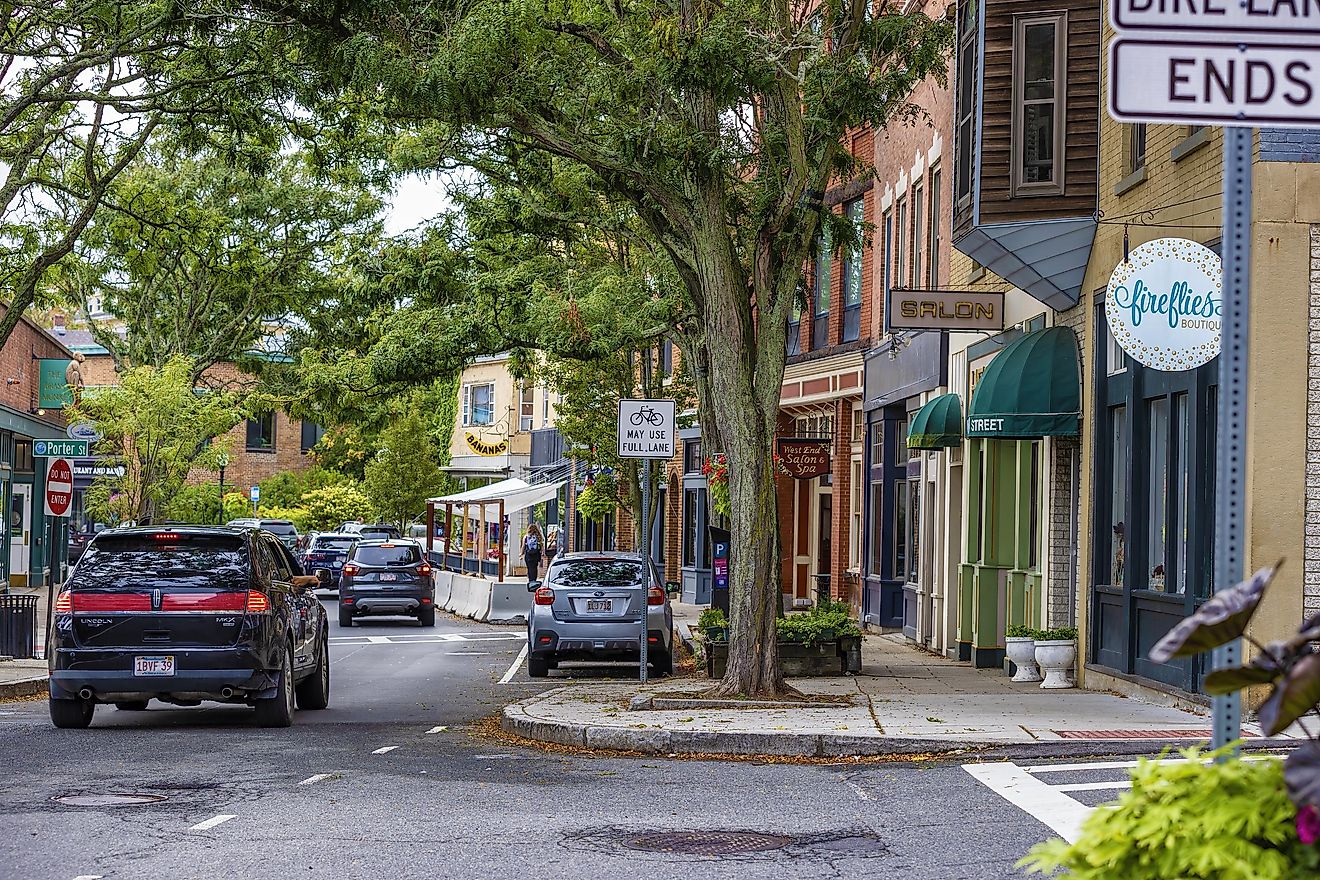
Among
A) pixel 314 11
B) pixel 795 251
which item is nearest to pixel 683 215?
pixel 795 251

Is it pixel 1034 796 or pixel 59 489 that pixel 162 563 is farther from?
pixel 59 489

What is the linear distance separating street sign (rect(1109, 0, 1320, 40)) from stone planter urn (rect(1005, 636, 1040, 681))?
14049 mm

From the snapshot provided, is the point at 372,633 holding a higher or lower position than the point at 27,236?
lower

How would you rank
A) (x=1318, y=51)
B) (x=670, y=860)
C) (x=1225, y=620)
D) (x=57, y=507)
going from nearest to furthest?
(x=1225, y=620), (x=1318, y=51), (x=670, y=860), (x=57, y=507)

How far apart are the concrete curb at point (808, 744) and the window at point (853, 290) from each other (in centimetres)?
1683

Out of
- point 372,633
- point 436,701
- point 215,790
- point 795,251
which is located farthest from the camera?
point 372,633

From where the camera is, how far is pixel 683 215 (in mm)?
15773

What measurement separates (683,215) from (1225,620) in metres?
12.4

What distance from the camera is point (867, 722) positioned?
13.8m

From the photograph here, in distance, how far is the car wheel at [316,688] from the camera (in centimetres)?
1703

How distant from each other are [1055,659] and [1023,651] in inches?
27.9

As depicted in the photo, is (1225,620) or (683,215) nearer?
(1225,620)

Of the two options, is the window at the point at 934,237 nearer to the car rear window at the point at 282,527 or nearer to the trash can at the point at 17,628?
the trash can at the point at 17,628

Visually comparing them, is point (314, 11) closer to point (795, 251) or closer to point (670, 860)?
point (795, 251)
